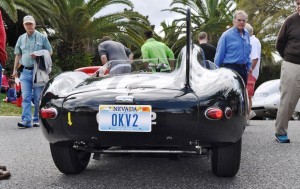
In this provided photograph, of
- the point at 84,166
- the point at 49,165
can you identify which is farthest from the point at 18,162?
the point at 84,166

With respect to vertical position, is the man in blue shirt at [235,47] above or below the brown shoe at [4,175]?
above

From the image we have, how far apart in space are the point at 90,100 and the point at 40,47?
435 cm

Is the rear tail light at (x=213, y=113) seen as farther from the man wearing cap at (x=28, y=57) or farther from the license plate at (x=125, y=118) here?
the man wearing cap at (x=28, y=57)

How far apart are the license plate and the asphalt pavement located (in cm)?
34

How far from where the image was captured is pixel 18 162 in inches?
185

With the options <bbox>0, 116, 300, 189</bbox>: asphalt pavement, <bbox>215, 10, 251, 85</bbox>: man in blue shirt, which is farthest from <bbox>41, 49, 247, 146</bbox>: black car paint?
<bbox>215, 10, 251, 85</bbox>: man in blue shirt

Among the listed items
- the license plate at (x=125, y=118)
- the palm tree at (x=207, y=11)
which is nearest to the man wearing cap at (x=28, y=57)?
the license plate at (x=125, y=118)

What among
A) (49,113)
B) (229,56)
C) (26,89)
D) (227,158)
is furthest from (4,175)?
(26,89)

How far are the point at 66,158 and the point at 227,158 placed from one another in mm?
1260

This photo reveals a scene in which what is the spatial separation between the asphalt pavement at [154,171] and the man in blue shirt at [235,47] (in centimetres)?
123

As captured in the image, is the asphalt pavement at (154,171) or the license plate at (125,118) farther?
the asphalt pavement at (154,171)

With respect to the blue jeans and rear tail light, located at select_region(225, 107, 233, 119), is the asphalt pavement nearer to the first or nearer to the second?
rear tail light, located at select_region(225, 107, 233, 119)

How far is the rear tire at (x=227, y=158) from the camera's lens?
11.9ft

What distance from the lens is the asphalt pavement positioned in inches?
145
